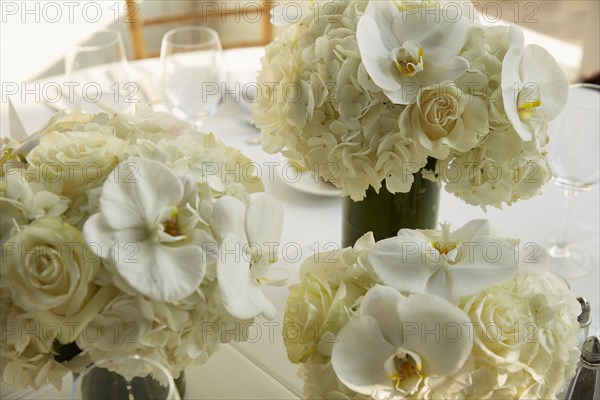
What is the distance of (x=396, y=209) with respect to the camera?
1.03 metres

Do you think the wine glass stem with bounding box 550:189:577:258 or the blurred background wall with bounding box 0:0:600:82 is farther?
the blurred background wall with bounding box 0:0:600:82

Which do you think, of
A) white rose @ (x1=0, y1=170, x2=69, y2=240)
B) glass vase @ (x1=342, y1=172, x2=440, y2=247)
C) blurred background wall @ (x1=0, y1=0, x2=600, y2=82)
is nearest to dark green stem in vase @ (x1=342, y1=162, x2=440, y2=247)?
glass vase @ (x1=342, y1=172, x2=440, y2=247)

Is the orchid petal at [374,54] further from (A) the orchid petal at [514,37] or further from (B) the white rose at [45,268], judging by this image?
(B) the white rose at [45,268]

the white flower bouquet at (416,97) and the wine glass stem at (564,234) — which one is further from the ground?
the white flower bouquet at (416,97)

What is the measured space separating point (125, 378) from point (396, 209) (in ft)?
1.46

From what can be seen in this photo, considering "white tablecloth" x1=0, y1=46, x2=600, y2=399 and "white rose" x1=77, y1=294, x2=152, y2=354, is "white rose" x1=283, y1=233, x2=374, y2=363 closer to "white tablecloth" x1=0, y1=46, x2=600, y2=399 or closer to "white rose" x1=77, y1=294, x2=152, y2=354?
"white rose" x1=77, y1=294, x2=152, y2=354

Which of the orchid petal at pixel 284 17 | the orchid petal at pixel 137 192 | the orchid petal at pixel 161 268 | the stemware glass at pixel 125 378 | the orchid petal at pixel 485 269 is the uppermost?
the orchid petal at pixel 284 17

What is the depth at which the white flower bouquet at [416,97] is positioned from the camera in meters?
0.84

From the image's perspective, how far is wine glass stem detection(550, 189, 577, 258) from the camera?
1.26 metres

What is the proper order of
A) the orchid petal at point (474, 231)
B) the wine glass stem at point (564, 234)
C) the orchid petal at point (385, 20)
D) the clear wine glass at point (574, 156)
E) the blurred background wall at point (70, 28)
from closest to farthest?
the orchid petal at point (474, 231), the orchid petal at point (385, 20), the clear wine glass at point (574, 156), the wine glass stem at point (564, 234), the blurred background wall at point (70, 28)

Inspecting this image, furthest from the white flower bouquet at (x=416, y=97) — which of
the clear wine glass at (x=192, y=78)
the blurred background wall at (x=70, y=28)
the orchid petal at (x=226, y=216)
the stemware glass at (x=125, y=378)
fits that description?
the blurred background wall at (x=70, y=28)

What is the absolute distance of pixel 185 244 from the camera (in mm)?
669

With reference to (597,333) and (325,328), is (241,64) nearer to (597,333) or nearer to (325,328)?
(597,333)

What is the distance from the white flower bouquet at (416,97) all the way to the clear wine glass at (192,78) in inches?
20.8
